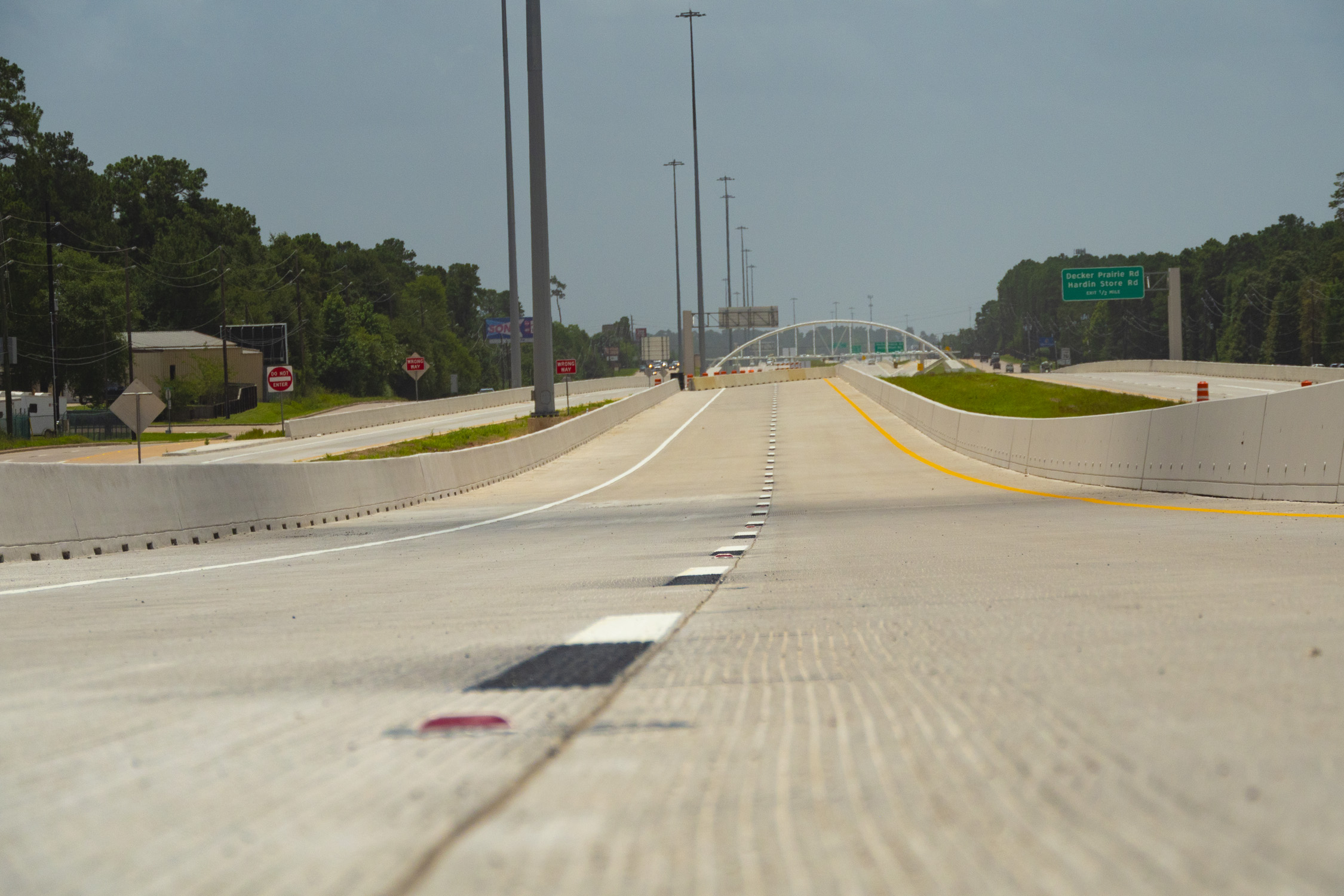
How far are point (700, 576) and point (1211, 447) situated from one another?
11771 mm

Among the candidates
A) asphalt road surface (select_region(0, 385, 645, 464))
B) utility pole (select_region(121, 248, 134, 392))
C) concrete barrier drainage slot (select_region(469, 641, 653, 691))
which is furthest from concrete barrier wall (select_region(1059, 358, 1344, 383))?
utility pole (select_region(121, 248, 134, 392))

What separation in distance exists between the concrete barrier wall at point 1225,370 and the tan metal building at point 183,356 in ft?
235

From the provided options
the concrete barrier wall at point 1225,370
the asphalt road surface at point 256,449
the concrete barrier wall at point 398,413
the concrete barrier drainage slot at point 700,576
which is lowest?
the asphalt road surface at point 256,449

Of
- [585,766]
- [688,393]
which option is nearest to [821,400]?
[688,393]

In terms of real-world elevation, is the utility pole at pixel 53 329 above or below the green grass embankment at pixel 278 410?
above

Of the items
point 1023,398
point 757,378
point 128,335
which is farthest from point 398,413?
point 757,378

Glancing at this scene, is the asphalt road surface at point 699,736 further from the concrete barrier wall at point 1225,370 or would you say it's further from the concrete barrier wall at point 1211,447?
the concrete barrier wall at point 1225,370

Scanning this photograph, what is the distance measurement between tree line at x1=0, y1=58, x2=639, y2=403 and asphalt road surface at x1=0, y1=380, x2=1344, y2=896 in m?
82.4

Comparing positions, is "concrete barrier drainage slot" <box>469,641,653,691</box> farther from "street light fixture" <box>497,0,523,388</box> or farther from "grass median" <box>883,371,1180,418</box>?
"street light fixture" <box>497,0,523,388</box>

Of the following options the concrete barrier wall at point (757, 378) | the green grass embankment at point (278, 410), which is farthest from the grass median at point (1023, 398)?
the green grass embankment at point (278, 410)

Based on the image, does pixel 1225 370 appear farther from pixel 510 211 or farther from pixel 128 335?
pixel 128 335

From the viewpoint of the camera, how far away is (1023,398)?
197 feet

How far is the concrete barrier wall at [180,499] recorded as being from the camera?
519 inches

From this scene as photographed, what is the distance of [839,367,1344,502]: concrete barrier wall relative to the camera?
1488 cm
